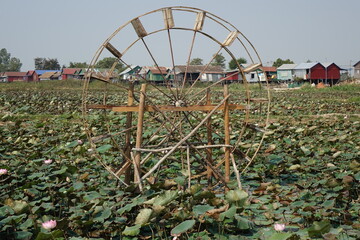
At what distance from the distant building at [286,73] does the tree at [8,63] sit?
272 feet

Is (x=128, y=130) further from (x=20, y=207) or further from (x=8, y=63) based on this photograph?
(x=8, y=63)

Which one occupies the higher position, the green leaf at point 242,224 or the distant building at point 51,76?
the distant building at point 51,76

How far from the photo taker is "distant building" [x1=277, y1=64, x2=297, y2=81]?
2070 inches

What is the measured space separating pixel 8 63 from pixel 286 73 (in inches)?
3905

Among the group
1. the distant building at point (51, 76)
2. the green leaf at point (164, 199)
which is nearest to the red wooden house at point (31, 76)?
the distant building at point (51, 76)

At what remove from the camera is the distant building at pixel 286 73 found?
52.6m

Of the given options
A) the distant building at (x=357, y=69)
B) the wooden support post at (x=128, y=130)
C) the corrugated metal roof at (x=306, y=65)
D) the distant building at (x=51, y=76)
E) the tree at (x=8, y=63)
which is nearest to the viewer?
the wooden support post at (x=128, y=130)

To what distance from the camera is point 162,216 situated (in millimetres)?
2863

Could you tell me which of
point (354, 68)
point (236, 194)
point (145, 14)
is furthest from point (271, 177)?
point (354, 68)

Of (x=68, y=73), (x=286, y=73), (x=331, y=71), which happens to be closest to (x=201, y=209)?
(x=331, y=71)

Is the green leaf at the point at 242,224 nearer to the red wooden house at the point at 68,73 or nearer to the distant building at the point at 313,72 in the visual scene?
the distant building at the point at 313,72

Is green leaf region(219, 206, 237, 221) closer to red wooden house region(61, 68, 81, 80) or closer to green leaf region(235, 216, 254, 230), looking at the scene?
green leaf region(235, 216, 254, 230)

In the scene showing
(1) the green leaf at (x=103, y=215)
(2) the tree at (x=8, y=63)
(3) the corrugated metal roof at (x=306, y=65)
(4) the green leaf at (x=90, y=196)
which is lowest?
(1) the green leaf at (x=103, y=215)

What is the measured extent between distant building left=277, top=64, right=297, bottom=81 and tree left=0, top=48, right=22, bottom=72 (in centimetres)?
8296
